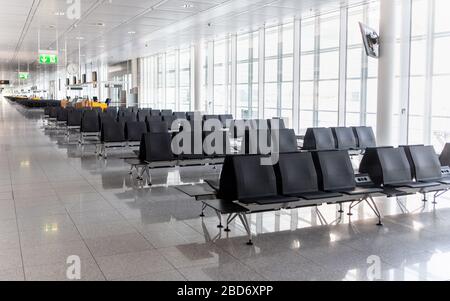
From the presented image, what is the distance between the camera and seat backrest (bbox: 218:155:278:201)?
5.85 m

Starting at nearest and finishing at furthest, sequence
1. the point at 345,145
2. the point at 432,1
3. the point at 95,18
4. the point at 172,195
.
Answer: the point at 172,195, the point at 345,145, the point at 432,1, the point at 95,18

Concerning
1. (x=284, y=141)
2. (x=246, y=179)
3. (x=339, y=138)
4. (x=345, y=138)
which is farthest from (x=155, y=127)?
(x=246, y=179)

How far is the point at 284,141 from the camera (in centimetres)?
1062

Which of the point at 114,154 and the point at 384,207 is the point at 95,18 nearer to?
the point at 114,154

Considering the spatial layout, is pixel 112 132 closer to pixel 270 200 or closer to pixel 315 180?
pixel 315 180

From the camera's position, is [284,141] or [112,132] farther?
[112,132]

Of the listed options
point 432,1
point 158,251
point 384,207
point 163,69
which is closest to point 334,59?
point 432,1

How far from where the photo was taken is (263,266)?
4.69m

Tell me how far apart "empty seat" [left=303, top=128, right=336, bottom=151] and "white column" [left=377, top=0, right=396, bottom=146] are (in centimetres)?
180

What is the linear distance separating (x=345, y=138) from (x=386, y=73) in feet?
6.82

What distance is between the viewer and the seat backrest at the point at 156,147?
920 centimetres

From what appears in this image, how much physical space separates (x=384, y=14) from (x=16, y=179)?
9.23 metres

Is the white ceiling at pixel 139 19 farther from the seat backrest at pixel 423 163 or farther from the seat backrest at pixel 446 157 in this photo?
the seat backrest at pixel 423 163

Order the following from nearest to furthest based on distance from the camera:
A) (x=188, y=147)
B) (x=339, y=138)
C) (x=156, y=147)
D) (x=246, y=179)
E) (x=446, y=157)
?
(x=246, y=179) → (x=446, y=157) → (x=156, y=147) → (x=188, y=147) → (x=339, y=138)
